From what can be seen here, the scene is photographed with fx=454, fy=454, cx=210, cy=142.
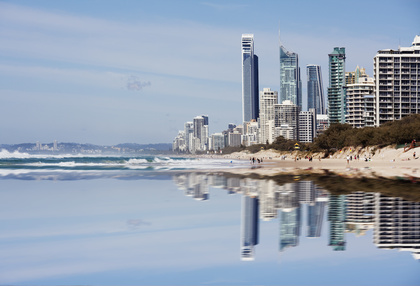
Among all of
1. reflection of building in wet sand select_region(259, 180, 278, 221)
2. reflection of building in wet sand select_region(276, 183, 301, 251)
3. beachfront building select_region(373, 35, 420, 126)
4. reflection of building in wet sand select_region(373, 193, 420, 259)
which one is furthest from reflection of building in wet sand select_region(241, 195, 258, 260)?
beachfront building select_region(373, 35, 420, 126)

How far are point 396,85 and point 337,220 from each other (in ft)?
558

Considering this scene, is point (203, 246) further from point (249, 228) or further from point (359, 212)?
point (359, 212)

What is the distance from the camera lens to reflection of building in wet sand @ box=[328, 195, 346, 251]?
12.2 m

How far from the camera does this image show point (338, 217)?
16.4 meters

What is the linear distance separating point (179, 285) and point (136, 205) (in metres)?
13.0

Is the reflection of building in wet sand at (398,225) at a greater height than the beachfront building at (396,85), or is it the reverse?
the beachfront building at (396,85)

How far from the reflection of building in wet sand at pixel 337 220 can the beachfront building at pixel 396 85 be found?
522ft

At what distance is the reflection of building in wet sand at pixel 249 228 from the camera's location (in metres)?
11.6

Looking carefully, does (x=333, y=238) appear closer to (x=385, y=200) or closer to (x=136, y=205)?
(x=385, y=200)

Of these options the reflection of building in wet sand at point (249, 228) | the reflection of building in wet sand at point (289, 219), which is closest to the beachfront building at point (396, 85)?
the reflection of building in wet sand at point (289, 219)

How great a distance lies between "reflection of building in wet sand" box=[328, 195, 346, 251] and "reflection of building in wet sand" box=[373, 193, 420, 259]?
94 cm

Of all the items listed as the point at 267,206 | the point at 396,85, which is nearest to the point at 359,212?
the point at 267,206

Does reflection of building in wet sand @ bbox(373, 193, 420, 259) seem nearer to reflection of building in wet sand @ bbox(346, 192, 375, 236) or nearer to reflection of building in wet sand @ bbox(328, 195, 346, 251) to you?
reflection of building in wet sand @ bbox(346, 192, 375, 236)

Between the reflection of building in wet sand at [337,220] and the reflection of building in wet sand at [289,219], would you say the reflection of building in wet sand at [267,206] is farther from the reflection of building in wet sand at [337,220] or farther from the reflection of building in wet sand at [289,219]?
the reflection of building in wet sand at [337,220]
